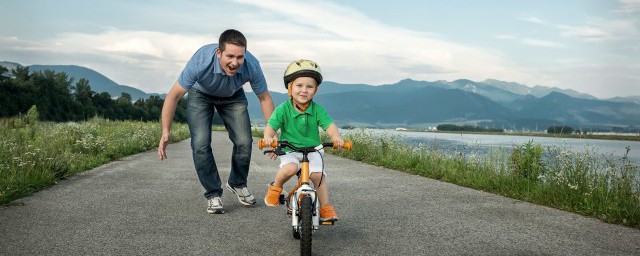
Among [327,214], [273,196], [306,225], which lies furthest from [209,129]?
[306,225]

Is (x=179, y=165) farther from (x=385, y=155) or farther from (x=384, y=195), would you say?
(x=384, y=195)

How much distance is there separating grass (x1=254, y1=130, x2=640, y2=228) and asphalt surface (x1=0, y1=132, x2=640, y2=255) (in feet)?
1.00

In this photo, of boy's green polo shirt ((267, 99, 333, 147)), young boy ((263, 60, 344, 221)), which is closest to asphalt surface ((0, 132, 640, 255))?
young boy ((263, 60, 344, 221))

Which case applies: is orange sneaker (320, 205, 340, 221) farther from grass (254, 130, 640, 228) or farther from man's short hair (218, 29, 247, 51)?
grass (254, 130, 640, 228)

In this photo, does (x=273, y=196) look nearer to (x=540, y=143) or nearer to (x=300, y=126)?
(x=300, y=126)

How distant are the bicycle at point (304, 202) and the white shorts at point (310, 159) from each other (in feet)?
0.35

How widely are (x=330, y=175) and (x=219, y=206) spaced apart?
15.7 ft

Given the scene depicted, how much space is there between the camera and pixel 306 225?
3949 mm

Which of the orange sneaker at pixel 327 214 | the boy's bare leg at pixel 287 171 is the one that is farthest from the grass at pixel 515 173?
the boy's bare leg at pixel 287 171

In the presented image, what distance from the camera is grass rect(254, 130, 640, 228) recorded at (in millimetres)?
6220

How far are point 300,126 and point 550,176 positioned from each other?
188 inches

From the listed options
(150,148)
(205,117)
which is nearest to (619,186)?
(205,117)

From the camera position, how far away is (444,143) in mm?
13578

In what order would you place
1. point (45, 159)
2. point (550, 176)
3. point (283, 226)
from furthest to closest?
point (45, 159) < point (550, 176) < point (283, 226)
